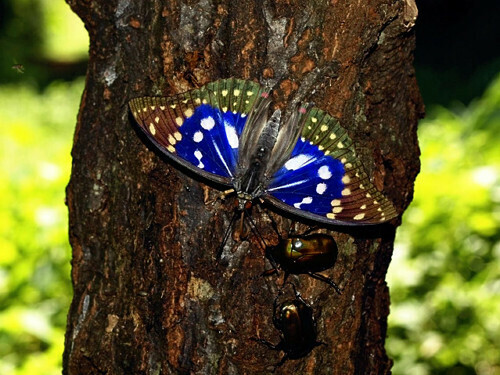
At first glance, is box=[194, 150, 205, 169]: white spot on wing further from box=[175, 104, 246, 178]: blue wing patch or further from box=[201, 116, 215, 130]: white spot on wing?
box=[201, 116, 215, 130]: white spot on wing

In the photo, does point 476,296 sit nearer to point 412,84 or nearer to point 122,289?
point 412,84

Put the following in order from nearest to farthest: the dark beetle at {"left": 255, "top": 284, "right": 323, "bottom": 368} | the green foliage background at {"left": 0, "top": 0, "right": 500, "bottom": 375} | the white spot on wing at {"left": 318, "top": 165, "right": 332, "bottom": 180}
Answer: the dark beetle at {"left": 255, "top": 284, "right": 323, "bottom": 368} < the white spot on wing at {"left": 318, "top": 165, "right": 332, "bottom": 180} < the green foliage background at {"left": 0, "top": 0, "right": 500, "bottom": 375}

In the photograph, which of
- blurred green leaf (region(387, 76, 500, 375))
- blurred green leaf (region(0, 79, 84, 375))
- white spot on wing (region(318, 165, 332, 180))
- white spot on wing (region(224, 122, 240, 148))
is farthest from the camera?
blurred green leaf (region(387, 76, 500, 375))

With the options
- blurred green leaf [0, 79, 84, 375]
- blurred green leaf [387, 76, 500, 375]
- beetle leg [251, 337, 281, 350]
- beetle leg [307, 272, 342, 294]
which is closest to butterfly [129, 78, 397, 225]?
beetle leg [307, 272, 342, 294]

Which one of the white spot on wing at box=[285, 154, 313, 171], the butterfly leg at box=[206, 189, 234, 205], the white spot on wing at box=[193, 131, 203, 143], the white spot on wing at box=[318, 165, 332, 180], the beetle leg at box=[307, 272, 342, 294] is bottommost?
the beetle leg at box=[307, 272, 342, 294]

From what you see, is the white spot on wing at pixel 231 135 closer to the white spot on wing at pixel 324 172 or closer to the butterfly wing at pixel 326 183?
the butterfly wing at pixel 326 183

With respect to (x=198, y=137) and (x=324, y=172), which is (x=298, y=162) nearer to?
(x=324, y=172)

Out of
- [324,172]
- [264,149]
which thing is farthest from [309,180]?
[264,149]
